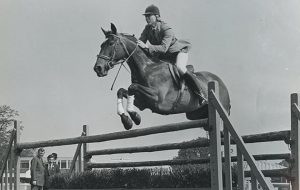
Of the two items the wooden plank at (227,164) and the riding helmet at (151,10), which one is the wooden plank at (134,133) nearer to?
the wooden plank at (227,164)

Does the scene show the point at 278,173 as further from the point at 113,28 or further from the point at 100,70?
the point at 113,28

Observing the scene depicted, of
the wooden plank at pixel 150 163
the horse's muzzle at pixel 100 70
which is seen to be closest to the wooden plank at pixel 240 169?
the wooden plank at pixel 150 163

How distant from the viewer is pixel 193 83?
9266 mm

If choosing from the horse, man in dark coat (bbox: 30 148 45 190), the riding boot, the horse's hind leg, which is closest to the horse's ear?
the horse

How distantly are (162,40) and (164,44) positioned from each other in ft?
0.36

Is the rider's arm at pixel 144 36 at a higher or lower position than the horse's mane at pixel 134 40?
higher

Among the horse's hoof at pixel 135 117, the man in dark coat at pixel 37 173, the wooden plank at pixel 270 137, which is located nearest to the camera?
the wooden plank at pixel 270 137

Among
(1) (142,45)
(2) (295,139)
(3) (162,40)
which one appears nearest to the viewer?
(2) (295,139)

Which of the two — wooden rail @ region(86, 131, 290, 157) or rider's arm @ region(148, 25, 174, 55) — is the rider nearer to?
rider's arm @ region(148, 25, 174, 55)

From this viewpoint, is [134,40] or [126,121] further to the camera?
[134,40]

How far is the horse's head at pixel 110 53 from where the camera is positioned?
28.2 feet

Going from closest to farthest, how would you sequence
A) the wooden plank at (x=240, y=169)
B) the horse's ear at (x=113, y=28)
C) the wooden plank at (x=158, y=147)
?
the wooden plank at (x=240, y=169)
the wooden plank at (x=158, y=147)
the horse's ear at (x=113, y=28)

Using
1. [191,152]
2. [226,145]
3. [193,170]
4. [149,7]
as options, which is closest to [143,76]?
[149,7]

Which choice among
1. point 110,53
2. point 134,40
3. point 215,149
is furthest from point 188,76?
point 215,149
